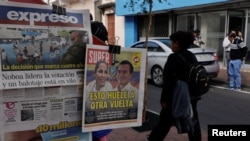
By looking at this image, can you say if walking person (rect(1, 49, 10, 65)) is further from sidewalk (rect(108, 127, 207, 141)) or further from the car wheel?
the car wheel

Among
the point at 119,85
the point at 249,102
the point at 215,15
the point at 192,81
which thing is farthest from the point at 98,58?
the point at 215,15

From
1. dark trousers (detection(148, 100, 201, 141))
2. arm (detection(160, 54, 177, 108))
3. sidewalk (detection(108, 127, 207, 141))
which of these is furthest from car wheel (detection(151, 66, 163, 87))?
arm (detection(160, 54, 177, 108))

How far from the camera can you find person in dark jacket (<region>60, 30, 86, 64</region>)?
6.03 ft

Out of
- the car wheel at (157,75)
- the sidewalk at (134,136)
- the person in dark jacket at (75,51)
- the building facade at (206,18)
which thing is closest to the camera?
the person in dark jacket at (75,51)

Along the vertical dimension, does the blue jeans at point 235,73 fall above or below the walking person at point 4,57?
below

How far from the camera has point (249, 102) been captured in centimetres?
745

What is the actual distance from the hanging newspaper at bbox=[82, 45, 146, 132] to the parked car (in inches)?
282

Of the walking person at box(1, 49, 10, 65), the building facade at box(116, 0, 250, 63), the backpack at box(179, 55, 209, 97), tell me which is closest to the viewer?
the walking person at box(1, 49, 10, 65)

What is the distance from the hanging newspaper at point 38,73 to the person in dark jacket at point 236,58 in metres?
7.63

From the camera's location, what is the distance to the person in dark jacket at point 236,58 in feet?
29.0

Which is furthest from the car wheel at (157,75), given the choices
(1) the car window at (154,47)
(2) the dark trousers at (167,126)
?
(2) the dark trousers at (167,126)

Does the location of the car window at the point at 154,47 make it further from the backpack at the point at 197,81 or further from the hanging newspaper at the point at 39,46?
the hanging newspaper at the point at 39,46

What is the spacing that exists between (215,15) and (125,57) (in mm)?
11967

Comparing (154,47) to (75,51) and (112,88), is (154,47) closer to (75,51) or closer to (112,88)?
(112,88)
